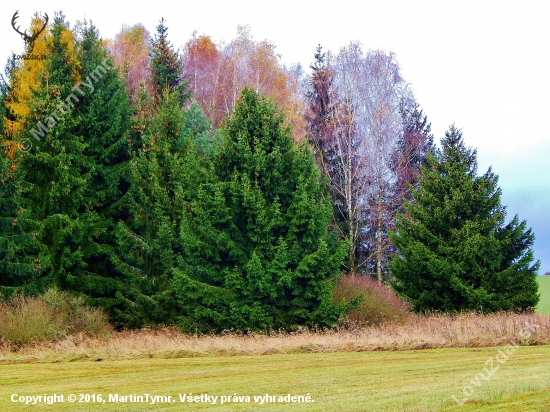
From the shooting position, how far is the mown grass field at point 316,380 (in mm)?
→ 9633

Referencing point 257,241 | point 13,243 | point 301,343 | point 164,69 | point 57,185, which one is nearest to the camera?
point 301,343

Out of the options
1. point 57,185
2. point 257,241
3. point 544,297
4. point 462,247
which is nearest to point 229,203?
point 257,241

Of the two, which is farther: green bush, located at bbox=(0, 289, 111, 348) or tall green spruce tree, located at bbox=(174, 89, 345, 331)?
tall green spruce tree, located at bbox=(174, 89, 345, 331)

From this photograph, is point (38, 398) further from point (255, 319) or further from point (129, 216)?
point (129, 216)

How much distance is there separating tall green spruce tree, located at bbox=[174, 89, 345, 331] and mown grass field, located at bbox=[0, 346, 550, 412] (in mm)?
7224

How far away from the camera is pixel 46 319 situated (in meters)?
20.7

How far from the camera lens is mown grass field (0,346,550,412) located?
31.6 feet

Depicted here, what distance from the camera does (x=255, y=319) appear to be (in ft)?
76.2

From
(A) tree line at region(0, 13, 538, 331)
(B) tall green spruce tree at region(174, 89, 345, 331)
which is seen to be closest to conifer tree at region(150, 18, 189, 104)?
(A) tree line at region(0, 13, 538, 331)

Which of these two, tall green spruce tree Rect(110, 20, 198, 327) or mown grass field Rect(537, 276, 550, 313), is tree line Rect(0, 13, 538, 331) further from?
mown grass field Rect(537, 276, 550, 313)

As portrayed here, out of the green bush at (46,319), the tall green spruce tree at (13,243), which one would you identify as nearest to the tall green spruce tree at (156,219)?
the green bush at (46,319)

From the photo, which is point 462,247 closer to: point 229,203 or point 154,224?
point 229,203

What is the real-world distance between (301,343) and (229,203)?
26.3ft

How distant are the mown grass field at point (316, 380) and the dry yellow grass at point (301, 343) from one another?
1.04m
